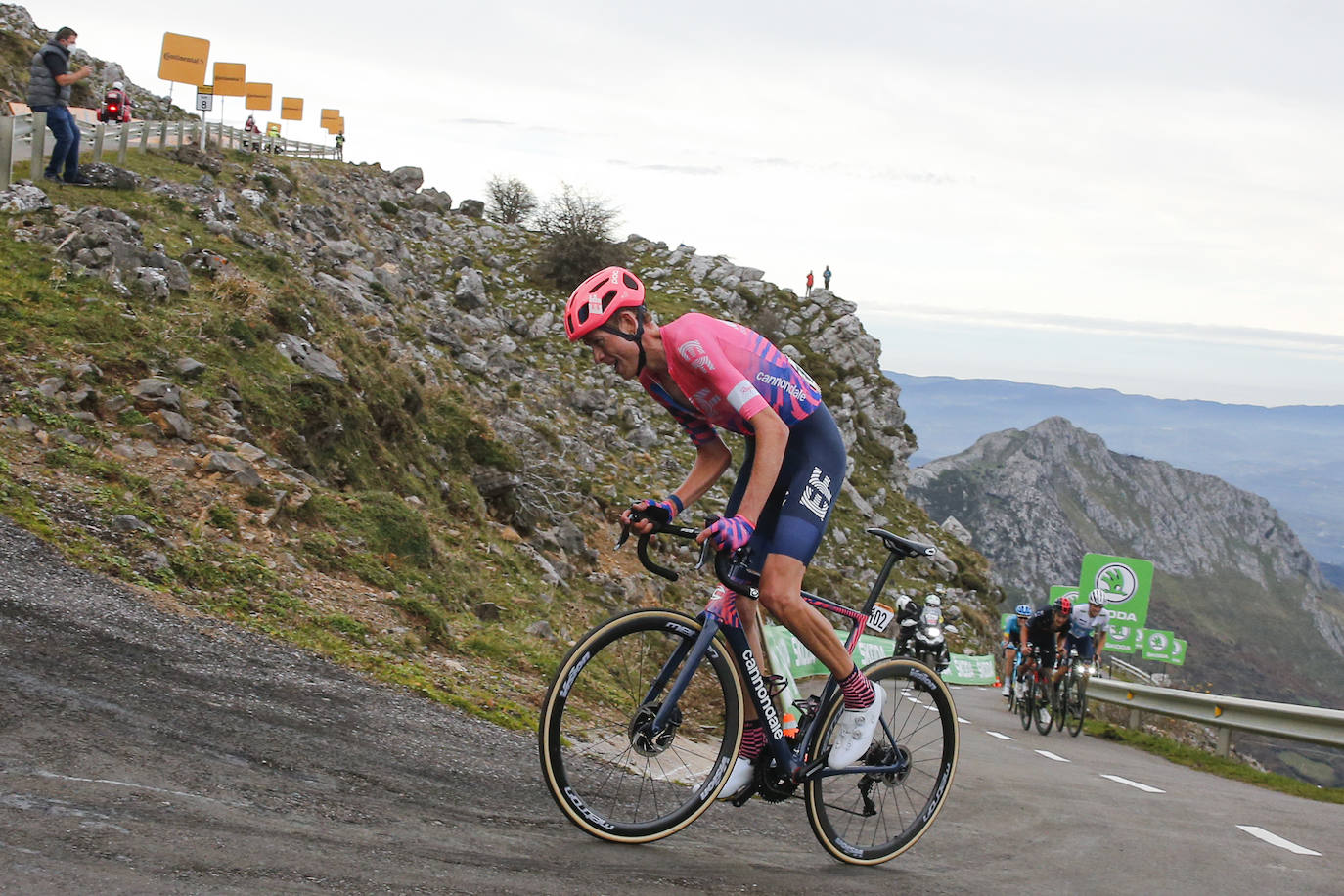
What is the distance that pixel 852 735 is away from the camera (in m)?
4.98

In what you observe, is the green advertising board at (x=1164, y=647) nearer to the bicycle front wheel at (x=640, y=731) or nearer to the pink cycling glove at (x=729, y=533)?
the bicycle front wheel at (x=640, y=731)

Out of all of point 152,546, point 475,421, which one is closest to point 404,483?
point 475,421

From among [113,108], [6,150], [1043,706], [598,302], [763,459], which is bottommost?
[1043,706]

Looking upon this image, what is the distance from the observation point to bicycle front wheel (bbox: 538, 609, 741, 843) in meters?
4.41

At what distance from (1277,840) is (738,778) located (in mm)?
4282

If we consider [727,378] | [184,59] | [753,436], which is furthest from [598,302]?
[184,59]

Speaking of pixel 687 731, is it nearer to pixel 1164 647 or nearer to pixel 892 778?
pixel 892 778

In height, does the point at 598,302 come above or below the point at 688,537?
above

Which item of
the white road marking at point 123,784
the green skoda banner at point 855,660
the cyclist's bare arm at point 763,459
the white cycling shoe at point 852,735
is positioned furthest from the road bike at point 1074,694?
the white road marking at point 123,784

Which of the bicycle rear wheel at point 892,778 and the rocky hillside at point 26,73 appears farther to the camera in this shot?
the rocky hillside at point 26,73

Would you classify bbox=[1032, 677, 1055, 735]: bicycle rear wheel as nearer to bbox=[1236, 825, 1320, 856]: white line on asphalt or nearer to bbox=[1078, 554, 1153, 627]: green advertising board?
bbox=[1236, 825, 1320, 856]: white line on asphalt

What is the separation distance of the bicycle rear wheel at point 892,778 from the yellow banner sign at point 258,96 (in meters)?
48.1

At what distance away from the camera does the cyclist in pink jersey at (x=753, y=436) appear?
4469 mm

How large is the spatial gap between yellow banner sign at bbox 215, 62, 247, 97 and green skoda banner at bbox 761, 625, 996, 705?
101 feet
